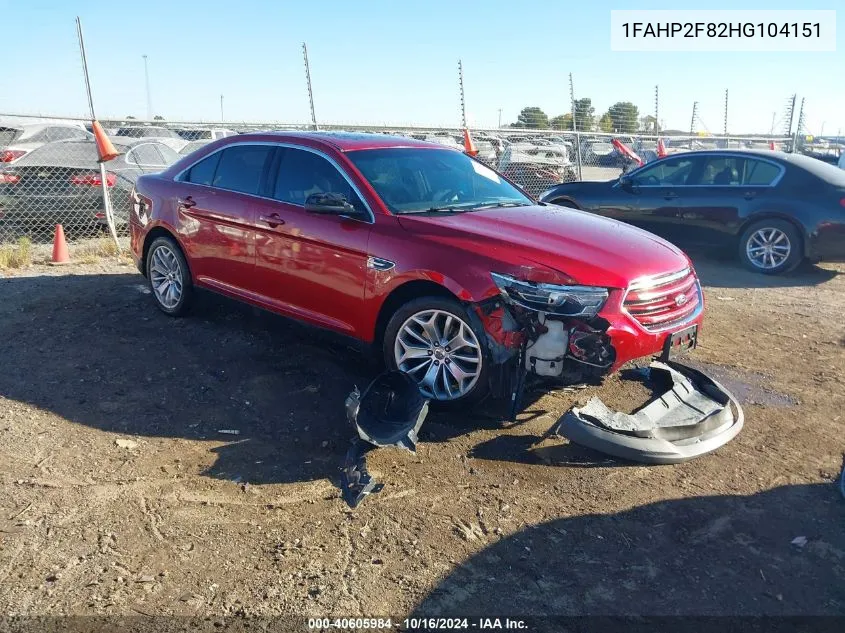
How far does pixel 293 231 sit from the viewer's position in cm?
519

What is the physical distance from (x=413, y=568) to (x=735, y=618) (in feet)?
4.23

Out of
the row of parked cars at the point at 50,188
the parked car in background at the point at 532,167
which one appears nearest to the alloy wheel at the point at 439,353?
the row of parked cars at the point at 50,188

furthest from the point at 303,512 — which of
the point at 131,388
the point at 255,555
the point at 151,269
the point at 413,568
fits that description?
the point at 151,269

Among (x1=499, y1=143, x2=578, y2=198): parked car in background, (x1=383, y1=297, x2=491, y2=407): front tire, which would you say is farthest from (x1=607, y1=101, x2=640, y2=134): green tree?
(x1=383, y1=297, x2=491, y2=407): front tire

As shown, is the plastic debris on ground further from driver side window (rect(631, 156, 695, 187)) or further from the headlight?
driver side window (rect(631, 156, 695, 187))

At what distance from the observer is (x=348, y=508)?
3.52 m

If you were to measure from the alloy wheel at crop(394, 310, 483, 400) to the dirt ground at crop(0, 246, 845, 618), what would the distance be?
24 centimetres

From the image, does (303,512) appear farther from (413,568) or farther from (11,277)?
(11,277)

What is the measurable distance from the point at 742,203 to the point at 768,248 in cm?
66

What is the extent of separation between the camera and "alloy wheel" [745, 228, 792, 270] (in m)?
8.92

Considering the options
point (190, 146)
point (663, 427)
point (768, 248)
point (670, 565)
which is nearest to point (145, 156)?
point (190, 146)

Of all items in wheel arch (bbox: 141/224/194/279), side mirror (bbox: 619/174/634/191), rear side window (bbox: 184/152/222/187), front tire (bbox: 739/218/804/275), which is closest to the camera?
rear side window (bbox: 184/152/222/187)

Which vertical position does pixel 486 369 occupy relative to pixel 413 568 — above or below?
above

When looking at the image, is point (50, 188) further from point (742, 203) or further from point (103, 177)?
point (742, 203)
